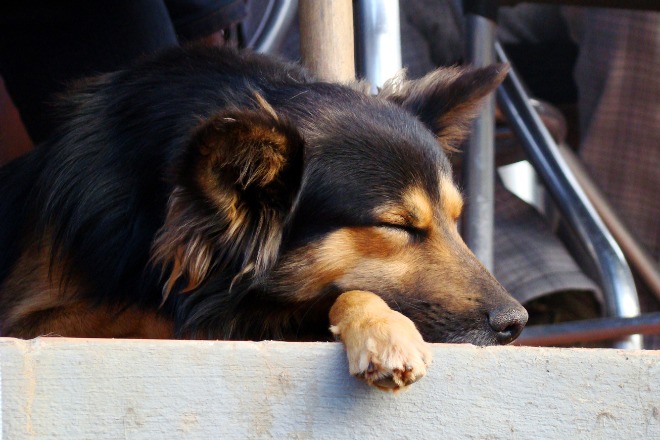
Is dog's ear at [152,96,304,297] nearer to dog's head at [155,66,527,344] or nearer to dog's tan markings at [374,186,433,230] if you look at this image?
dog's head at [155,66,527,344]

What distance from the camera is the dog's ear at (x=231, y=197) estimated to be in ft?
5.58

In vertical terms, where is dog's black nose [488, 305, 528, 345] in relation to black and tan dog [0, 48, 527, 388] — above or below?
below

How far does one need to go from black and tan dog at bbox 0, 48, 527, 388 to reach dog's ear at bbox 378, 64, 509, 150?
0.18 metres

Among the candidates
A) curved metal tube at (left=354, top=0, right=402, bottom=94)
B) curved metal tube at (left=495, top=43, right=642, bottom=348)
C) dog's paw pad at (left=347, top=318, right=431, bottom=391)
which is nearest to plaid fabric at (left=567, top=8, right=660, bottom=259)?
curved metal tube at (left=495, top=43, right=642, bottom=348)

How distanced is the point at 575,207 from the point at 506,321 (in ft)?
3.57

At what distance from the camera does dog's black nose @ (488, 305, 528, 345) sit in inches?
73.5

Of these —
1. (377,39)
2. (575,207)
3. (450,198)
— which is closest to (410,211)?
(450,198)

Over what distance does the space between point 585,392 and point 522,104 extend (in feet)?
5.74

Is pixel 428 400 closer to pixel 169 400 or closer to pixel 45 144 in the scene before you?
pixel 169 400

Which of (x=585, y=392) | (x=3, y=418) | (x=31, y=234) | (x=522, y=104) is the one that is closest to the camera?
(x=3, y=418)

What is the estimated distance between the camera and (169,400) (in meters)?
1.35

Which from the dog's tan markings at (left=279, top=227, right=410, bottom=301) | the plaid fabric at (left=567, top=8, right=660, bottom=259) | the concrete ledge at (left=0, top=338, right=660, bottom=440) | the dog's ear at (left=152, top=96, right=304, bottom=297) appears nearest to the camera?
the concrete ledge at (left=0, top=338, right=660, bottom=440)

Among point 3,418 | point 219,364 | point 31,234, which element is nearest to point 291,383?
point 219,364

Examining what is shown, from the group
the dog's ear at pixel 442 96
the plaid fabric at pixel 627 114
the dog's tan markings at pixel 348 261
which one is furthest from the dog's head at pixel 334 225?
the plaid fabric at pixel 627 114
